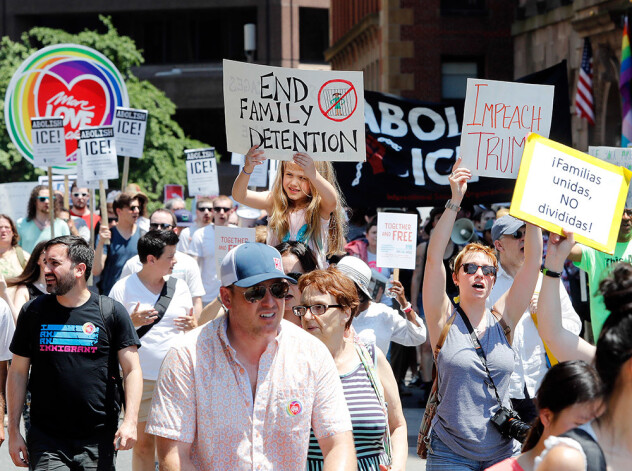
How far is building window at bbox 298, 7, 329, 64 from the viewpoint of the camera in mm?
49438

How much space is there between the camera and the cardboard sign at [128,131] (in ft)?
45.4

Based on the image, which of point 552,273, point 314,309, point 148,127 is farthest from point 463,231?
point 148,127

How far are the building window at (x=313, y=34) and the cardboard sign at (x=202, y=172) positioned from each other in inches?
1340

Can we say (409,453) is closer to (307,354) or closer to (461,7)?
(307,354)

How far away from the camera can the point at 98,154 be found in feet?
42.4

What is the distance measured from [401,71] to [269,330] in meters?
28.0

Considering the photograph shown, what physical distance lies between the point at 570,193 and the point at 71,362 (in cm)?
278

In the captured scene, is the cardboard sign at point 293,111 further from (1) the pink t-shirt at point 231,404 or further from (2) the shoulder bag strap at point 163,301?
(1) the pink t-shirt at point 231,404

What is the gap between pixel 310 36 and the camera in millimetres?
49688

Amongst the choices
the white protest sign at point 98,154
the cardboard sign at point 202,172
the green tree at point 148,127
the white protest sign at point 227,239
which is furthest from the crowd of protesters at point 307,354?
the green tree at point 148,127

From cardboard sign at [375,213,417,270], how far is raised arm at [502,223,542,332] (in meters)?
3.32

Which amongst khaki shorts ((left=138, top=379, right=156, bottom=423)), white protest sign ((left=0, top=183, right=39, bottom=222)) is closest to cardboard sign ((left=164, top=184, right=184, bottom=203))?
white protest sign ((left=0, top=183, right=39, bottom=222))

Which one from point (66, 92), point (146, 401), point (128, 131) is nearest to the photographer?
point (146, 401)

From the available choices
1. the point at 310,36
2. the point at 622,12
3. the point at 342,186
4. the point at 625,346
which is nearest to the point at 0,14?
the point at 310,36
